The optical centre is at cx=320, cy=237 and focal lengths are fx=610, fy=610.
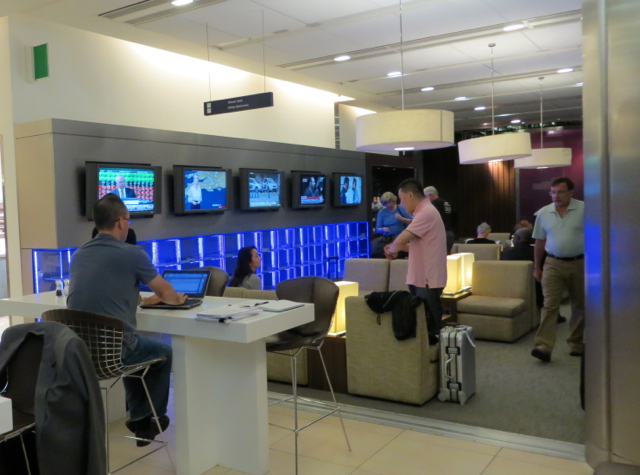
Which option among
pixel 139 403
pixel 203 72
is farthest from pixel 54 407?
pixel 203 72

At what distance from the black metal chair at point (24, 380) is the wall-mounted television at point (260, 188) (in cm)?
607

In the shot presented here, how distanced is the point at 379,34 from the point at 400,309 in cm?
415

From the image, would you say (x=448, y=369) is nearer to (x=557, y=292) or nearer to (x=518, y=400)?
(x=518, y=400)

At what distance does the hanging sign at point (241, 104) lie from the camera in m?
7.10

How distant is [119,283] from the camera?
10.7 feet

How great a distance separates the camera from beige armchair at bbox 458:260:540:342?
620 centimetres

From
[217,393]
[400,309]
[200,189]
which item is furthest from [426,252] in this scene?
[200,189]

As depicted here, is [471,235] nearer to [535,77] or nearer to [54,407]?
[535,77]

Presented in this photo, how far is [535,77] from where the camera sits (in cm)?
1018

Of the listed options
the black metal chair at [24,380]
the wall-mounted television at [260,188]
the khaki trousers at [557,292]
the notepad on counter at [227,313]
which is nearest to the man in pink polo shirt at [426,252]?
the khaki trousers at [557,292]

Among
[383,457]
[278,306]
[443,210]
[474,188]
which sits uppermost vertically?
[474,188]

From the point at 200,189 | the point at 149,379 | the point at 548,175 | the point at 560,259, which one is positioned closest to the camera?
the point at 149,379

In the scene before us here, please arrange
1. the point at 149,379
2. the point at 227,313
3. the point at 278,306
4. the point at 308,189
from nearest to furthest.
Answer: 1. the point at 227,313
2. the point at 278,306
3. the point at 149,379
4. the point at 308,189

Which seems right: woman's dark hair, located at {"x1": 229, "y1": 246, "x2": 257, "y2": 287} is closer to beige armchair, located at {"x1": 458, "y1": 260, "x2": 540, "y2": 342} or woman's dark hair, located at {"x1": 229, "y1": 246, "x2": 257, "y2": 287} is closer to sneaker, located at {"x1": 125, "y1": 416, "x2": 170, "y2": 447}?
sneaker, located at {"x1": 125, "y1": 416, "x2": 170, "y2": 447}
